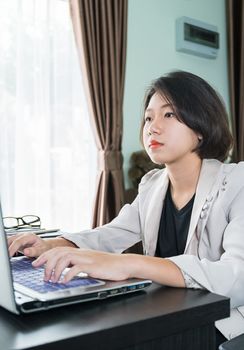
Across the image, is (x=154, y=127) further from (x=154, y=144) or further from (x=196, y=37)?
(x=196, y=37)

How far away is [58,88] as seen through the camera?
8.57ft

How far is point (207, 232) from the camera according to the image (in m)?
1.23

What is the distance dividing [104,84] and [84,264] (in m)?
2.04

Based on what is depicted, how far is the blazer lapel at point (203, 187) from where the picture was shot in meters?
1.25

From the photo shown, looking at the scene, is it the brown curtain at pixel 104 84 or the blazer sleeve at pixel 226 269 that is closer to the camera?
the blazer sleeve at pixel 226 269

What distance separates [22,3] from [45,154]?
85 centimetres

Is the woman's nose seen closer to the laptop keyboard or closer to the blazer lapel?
the blazer lapel

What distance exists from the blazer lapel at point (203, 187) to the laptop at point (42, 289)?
448 mm

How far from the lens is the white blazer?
921 mm

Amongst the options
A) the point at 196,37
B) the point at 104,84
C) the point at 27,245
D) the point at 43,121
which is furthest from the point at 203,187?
the point at 196,37

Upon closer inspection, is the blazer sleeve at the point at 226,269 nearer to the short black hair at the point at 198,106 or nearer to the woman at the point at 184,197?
the woman at the point at 184,197

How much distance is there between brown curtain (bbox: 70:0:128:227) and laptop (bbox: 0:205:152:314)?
5.91 feet

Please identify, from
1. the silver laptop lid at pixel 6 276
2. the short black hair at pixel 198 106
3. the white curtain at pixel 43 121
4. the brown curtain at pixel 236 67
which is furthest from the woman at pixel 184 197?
the brown curtain at pixel 236 67

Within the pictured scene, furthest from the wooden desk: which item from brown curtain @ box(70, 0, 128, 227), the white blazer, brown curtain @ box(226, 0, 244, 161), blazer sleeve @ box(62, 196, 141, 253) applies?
brown curtain @ box(226, 0, 244, 161)
